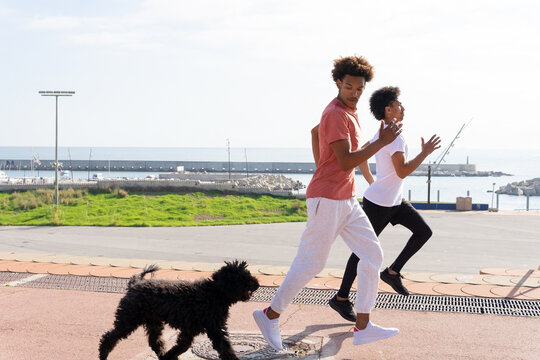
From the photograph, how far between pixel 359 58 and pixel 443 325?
2.13 m

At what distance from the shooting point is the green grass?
18250 millimetres

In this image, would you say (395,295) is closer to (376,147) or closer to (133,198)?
(376,147)

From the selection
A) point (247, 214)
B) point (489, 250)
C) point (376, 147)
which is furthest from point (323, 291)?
point (247, 214)

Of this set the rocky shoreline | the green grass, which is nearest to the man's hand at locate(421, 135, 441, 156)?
the green grass

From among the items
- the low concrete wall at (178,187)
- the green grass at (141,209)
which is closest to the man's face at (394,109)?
the green grass at (141,209)

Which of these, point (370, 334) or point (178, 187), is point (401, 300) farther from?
point (178, 187)

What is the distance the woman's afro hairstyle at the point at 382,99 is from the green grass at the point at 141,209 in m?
12.4

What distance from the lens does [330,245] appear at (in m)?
3.96

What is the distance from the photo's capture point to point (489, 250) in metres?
10.9

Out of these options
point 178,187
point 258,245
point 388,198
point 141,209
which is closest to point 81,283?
point 388,198

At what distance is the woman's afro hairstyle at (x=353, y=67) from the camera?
3.98 meters

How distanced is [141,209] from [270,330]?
1732 centimetres

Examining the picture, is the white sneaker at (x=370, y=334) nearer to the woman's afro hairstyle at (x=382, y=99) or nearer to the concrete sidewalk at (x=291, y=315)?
the concrete sidewalk at (x=291, y=315)

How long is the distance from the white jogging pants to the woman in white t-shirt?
67cm
